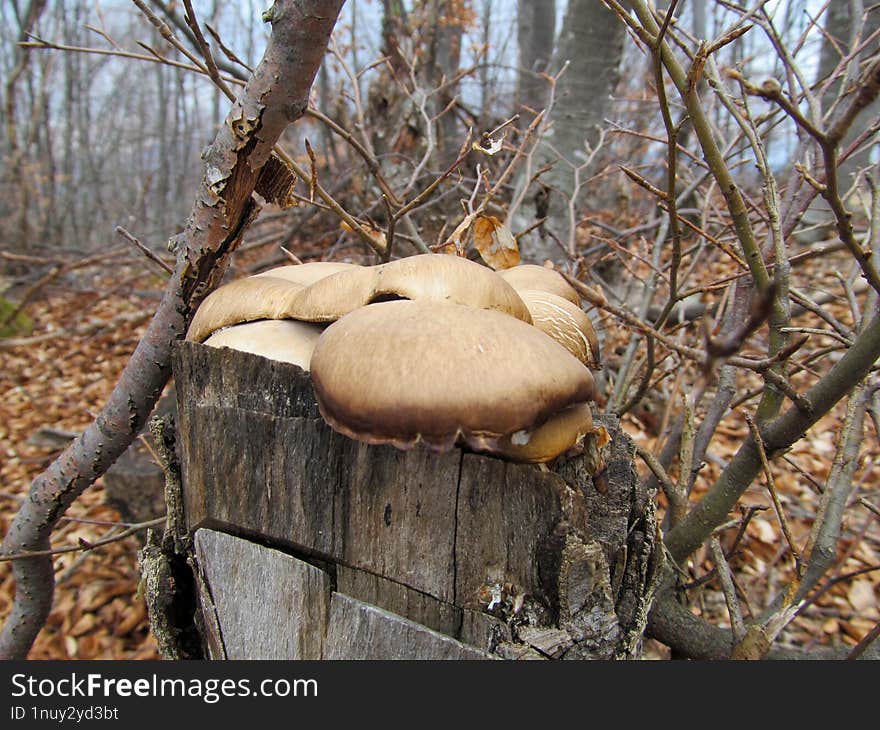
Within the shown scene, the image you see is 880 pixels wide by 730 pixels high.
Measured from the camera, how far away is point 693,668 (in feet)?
4.57

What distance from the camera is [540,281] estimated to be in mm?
1531

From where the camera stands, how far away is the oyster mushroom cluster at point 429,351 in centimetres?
92

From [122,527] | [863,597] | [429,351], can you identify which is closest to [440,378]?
[429,351]

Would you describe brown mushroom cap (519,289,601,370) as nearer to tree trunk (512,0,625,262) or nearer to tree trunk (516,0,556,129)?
tree trunk (512,0,625,262)

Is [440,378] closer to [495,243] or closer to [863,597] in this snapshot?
[495,243]

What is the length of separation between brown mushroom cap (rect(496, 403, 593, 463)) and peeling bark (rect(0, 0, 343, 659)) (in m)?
0.92

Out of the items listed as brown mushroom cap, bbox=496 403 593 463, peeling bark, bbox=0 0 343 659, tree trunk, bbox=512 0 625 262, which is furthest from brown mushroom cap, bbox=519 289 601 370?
tree trunk, bbox=512 0 625 262

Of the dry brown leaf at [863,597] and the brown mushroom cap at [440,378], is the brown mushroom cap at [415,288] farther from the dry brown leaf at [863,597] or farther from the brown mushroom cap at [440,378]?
the dry brown leaf at [863,597]

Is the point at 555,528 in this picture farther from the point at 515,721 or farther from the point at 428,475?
the point at 515,721

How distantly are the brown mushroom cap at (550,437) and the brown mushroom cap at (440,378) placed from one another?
0.05 metres

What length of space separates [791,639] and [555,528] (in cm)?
231

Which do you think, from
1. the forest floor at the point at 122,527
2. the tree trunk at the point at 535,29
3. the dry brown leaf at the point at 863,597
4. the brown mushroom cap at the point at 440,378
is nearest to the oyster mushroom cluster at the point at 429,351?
the brown mushroom cap at the point at 440,378

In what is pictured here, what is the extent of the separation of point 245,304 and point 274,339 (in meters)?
0.12

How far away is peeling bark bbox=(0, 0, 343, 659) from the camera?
1238 mm
